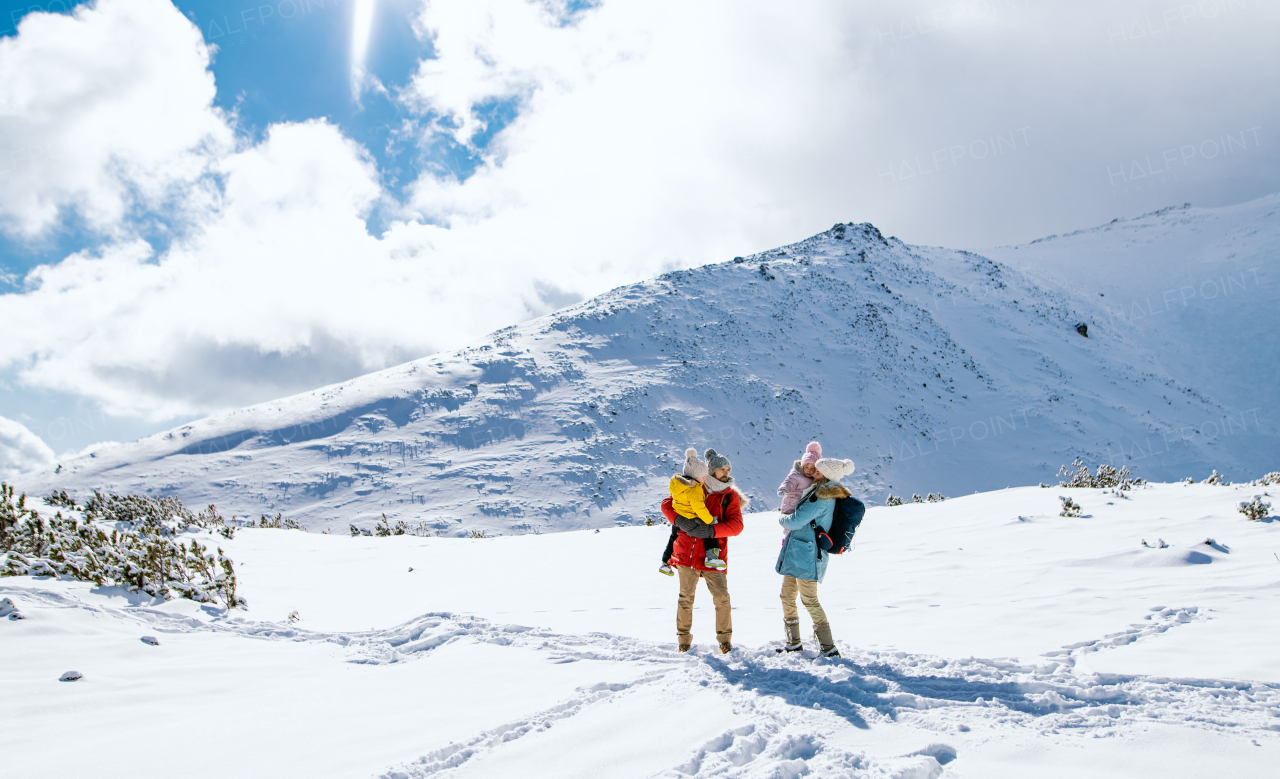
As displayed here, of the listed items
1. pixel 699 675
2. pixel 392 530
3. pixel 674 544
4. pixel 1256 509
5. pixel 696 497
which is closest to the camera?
pixel 699 675

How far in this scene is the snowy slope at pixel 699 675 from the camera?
306cm

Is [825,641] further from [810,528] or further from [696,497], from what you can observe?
[696,497]

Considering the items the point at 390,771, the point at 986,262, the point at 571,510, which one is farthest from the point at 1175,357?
the point at 390,771

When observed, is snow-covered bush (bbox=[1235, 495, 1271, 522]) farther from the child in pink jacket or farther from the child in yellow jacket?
the child in yellow jacket

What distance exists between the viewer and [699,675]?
171 inches

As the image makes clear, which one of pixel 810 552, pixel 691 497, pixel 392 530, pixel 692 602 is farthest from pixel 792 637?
pixel 392 530

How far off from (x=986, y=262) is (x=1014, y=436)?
105ft

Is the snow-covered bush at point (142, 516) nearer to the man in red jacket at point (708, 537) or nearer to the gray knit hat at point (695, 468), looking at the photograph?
the man in red jacket at point (708, 537)

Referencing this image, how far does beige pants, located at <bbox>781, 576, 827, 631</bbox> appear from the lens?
4.69 m

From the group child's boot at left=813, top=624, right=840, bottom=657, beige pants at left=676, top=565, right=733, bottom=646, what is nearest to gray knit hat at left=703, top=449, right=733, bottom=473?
beige pants at left=676, top=565, right=733, bottom=646

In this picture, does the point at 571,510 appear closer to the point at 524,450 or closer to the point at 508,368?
the point at 524,450

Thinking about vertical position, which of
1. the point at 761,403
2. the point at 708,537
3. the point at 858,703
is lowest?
the point at 858,703

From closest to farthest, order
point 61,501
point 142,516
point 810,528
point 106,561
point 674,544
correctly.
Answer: point 810,528, point 674,544, point 106,561, point 142,516, point 61,501

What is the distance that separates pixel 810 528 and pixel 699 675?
1.46 metres
